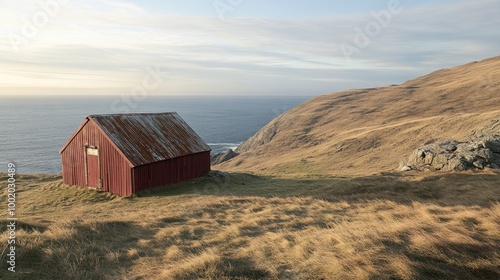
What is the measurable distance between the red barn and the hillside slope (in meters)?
17.1

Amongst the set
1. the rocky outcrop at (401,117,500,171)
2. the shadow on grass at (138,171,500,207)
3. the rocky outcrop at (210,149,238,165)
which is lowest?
the rocky outcrop at (210,149,238,165)

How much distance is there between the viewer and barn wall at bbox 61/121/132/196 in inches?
990

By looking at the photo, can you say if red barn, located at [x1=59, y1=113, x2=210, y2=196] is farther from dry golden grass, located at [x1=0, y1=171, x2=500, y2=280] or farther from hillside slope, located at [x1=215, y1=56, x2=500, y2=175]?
hillside slope, located at [x1=215, y1=56, x2=500, y2=175]

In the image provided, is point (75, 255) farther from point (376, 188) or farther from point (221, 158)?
point (221, 158)

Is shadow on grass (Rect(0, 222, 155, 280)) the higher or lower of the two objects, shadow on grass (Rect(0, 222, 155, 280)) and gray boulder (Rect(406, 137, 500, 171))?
the lower

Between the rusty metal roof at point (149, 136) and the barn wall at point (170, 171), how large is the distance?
542mm

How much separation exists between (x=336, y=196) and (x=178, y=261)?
14.6 m

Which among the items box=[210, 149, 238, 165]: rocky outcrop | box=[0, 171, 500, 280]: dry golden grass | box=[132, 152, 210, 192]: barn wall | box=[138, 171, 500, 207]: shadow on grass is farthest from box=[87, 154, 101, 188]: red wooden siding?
box=[210, 149, 238, 165]: rocky outcrop

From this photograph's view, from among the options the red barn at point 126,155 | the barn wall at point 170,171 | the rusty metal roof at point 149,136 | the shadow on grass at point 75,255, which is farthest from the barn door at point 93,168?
the shadow on grass at point 75,255

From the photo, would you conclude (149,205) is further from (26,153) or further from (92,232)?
(26,153)

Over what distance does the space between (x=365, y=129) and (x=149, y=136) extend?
4375 cm

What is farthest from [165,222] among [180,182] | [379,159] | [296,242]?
[379,159]

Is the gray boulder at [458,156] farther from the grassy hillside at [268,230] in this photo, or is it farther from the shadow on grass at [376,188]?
the shadow on grass at [376,188]

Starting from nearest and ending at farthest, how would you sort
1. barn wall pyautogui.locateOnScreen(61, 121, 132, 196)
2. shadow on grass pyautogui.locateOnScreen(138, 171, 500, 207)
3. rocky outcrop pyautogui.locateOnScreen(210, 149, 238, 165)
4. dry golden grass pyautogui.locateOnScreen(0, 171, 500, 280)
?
dry golden grass pyautogui.locateOnScreen(0, 171, 500, 280) < shadow on grass pyautogui.locateOnScreen(138, 171, 500, 207) < barn wall pyautogui.locateOnScreen(61, 121, 132, 196) < rocky outcrop pyautogui.locateOnScreen(210, 149, 238, 165)
